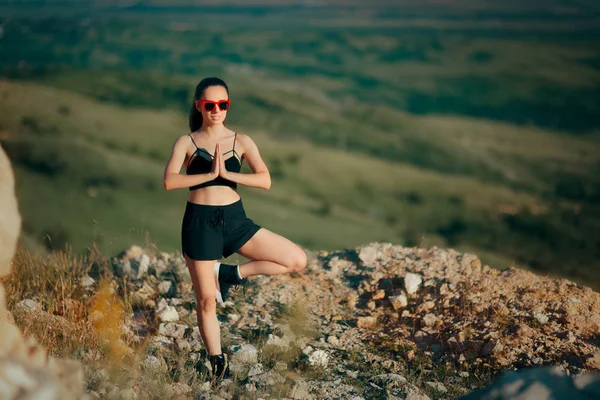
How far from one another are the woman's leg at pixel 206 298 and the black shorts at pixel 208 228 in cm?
7

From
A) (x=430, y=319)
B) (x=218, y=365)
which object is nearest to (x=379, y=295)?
(x=430, y=319)

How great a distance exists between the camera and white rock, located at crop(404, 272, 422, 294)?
5.94 m

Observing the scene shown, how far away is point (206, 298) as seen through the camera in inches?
173

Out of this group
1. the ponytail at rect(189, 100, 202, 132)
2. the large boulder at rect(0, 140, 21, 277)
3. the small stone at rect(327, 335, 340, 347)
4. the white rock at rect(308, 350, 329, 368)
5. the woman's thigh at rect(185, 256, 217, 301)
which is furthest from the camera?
the small stone at rect(327, 335, 340, 347)

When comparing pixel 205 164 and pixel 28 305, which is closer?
pixel 205 164

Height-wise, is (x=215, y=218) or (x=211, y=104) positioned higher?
(x=211, y=104)

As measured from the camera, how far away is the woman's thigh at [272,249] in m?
4.48

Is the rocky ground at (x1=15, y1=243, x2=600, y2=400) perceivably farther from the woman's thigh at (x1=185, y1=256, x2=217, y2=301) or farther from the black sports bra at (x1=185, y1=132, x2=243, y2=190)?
the black sports bra at (x1=185, y1=132, x2=243, y2=190)

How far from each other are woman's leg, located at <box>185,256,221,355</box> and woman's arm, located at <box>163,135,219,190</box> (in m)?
0.54

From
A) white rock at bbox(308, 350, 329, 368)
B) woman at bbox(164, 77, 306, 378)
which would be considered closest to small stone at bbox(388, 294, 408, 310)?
white rock at bbox(308, 350, 329, 368)

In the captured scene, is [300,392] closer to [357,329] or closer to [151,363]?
[151,363]

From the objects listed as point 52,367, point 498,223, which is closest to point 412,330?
point 52,367

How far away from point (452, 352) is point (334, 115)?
12066 cm

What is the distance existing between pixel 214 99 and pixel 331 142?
4011 inches
